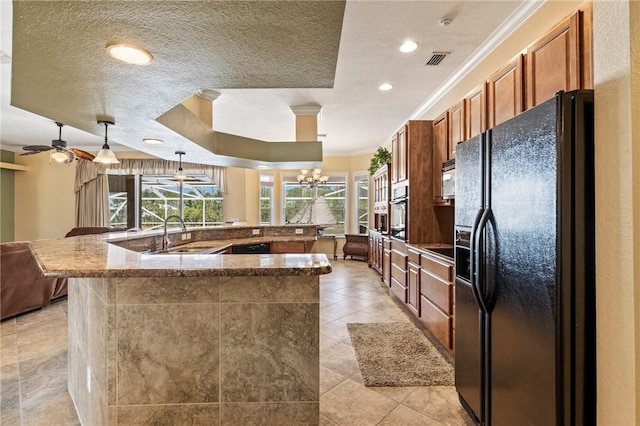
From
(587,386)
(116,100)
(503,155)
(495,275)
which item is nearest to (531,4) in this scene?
(503,155)

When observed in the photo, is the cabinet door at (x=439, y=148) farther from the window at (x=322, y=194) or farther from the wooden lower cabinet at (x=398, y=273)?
the window at (x=322, y=194)

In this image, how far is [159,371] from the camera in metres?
1.35

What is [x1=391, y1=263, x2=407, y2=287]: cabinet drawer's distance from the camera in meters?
3.64

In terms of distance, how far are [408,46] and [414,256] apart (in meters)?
2.14

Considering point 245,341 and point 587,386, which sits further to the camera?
point 245,341

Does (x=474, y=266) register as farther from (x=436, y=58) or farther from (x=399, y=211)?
(x=399, y=211)

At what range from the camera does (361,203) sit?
7.84 m

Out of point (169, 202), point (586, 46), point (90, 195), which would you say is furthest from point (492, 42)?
point (90, 195)

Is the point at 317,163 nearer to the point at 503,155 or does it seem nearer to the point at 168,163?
the point at 503,155

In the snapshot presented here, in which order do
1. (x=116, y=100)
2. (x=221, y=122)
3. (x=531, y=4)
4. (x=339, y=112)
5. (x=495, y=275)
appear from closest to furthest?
(x=495, y=275)
(x=531, y=4)
(x=116, y=100)
(x=339, y=112)
(x=221, y=122)

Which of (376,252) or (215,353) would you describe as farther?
(376,252)

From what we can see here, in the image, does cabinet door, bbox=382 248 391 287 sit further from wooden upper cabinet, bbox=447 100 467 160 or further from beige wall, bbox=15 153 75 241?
beige wall, bbox=15 153 75 241

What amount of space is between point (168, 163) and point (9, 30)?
4.39 m

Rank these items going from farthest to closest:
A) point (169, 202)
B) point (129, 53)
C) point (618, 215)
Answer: point (169, 202), point (129, 53), point (618, 215)
